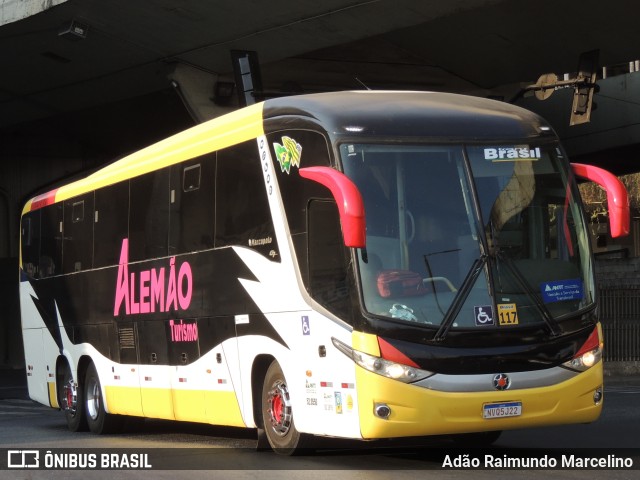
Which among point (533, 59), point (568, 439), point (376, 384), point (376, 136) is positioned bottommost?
point (568, 439)

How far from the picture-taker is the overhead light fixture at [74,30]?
79.6 feet

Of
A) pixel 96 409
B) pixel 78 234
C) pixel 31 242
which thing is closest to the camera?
pixel 96 409

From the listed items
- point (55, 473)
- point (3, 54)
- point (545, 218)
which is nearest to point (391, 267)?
point (545, 218)

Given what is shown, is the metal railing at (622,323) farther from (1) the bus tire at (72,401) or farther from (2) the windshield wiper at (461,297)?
(2) the windshield wiper at (461,297)

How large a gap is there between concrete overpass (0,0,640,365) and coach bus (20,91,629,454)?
10481 mm

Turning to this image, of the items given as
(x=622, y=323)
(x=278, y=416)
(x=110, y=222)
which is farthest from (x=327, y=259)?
(x=622, y=323)

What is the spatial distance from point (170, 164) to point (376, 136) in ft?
13.4

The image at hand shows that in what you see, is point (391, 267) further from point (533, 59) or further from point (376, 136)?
point (533, 59)

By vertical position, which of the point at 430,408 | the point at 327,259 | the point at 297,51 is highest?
the point at 297,51

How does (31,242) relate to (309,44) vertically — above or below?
below

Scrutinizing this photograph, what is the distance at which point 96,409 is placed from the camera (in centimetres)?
1683

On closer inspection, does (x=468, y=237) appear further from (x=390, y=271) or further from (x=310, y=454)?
(x=310, y=454)

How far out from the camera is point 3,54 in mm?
27328

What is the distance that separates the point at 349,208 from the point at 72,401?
346 inches
